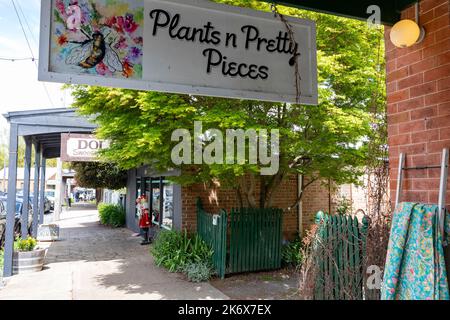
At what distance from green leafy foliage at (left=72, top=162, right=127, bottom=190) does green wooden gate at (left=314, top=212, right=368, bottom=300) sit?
13157mm

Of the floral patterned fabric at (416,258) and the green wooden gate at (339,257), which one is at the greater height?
the floral patterned fabric at (416,258)

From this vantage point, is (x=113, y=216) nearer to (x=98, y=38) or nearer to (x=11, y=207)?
(x=11, y=207)

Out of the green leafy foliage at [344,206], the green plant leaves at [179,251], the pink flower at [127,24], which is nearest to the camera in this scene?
the pink flower at [127,24]

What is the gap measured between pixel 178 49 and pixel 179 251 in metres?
6.59

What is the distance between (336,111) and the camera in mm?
6504

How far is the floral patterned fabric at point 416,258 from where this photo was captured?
221 cm

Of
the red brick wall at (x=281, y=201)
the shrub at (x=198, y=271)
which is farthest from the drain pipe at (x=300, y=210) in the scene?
the shrub at (x=198, y=271)

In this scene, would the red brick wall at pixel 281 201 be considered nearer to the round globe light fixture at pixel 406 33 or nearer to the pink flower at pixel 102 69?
the pink flower at pixel 102 69

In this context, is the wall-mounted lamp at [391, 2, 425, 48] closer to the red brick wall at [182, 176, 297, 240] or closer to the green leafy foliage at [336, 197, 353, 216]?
the red brick wall at [182, 176, 297, 240]

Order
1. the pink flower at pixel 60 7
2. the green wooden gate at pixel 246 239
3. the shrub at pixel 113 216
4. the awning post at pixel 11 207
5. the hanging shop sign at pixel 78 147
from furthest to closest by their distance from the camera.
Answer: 1. the shrub at pixel 113 216
2. the hanging shop sign at pixel 78 147
3. the green wooden gate at pixel 246 239
4. the awning post at pixel 11 207
5. the pink flower at pixel 60 7

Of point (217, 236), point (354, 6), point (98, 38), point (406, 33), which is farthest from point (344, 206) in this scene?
point (98, 38)

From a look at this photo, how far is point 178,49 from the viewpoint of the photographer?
253 centimetres

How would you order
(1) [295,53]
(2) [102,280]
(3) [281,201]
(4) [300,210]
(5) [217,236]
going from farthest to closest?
(4) [300,210], (3) [281,201], (5) [217,236], (2) [102,280], (1) [295,53]

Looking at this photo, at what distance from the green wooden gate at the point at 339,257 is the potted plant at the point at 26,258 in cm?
655
